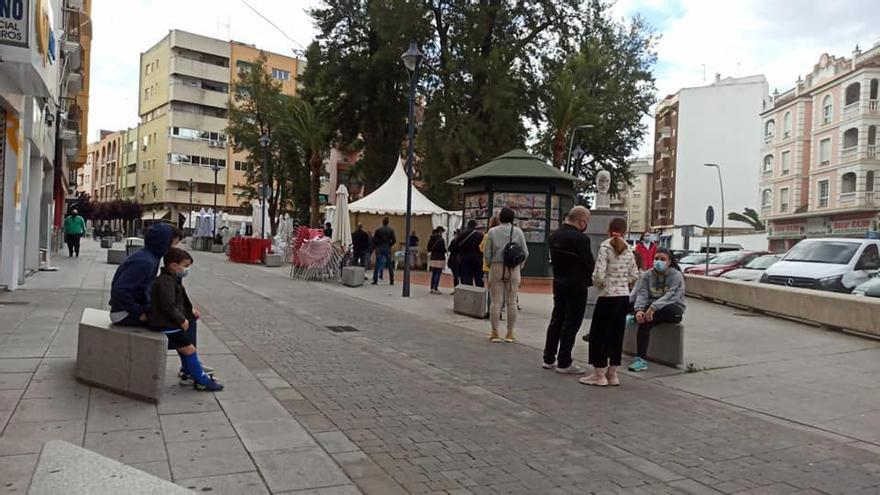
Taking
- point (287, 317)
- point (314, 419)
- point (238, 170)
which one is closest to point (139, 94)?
point (238, 170)

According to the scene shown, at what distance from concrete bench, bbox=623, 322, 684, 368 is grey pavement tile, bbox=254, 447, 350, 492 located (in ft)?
16.0

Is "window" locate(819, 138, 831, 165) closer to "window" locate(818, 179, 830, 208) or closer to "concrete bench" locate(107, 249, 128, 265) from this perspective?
"window" locate(818, 179, 830, 208)

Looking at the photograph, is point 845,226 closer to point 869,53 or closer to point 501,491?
point 869,53

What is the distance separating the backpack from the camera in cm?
880

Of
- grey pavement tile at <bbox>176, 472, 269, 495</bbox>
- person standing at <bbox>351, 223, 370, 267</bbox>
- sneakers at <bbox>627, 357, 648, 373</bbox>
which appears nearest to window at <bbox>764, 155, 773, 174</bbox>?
person standing at <bbox>351, 223, 370, 267</bbox>

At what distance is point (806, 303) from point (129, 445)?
11431 mm

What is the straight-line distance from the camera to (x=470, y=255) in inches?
526

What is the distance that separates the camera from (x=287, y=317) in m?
10.8

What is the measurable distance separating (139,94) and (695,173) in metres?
67.3

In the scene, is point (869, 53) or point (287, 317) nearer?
point (287, 317)

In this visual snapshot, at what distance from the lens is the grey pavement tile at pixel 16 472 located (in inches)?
142

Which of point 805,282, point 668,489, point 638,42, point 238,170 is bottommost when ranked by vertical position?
point 668,489

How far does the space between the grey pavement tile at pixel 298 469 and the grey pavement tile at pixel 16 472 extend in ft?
4.10

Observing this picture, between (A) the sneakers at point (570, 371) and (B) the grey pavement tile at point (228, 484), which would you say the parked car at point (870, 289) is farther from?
(B) the grey pavement tile at point (228, 484)
